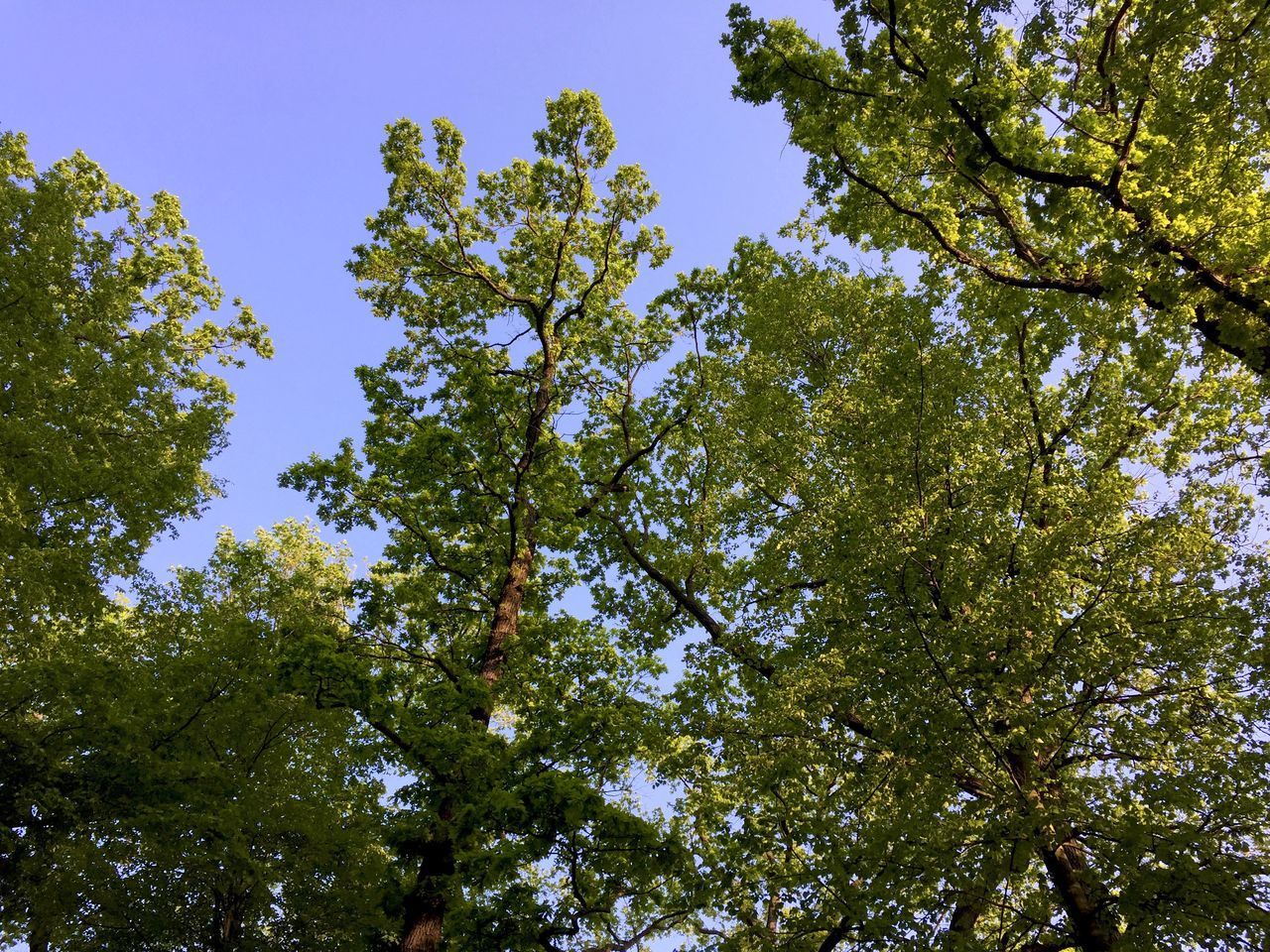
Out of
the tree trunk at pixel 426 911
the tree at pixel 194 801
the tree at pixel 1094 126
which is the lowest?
the tree trunk at pixel 426 911

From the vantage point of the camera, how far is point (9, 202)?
430 inches

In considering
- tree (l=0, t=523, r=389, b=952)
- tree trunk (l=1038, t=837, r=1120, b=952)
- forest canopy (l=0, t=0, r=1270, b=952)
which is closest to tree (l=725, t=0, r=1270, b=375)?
forest canopy (l=0, t=0, r=1270, b=952)

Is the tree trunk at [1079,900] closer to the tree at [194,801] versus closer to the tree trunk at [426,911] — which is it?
the tree trunk at [426,911]

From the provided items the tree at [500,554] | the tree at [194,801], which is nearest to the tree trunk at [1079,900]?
the tree at [500,554]

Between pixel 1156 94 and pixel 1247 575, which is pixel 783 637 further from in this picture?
pixel 1156 94

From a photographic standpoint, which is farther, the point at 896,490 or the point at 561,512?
the point at 561,512

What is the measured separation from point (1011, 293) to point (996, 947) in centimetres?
694

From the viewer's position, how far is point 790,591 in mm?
11234

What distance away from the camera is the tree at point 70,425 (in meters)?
9.63

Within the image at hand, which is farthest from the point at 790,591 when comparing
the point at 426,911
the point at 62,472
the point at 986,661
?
the point at 62,472

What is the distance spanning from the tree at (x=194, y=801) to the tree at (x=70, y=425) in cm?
125

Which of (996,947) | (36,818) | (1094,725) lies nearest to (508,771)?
(996,947)

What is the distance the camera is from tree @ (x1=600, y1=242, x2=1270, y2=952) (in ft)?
22.4

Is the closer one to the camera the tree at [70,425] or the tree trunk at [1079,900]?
the tree trunk at [1079,900]
